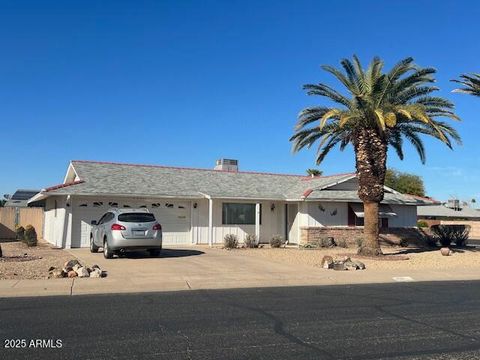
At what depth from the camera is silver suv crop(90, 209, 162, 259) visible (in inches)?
711

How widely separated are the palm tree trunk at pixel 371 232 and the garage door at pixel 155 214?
30.5 ft

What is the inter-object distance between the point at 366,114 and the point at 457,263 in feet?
21.7

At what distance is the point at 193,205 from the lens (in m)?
27.1

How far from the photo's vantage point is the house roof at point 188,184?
2512 cm

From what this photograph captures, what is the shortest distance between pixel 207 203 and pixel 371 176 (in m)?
9.35

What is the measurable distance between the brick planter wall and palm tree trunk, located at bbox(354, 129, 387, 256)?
6026mm

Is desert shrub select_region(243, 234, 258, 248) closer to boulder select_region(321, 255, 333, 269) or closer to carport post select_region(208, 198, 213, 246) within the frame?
carport post select_region(208, 198, 213, 246)

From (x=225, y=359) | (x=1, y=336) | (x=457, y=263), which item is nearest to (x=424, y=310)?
(x=225, y=359)

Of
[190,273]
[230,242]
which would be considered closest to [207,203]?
[230,242]

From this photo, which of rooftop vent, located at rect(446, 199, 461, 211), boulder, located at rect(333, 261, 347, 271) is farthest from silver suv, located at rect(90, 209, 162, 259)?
rooftop vent, located at rect(446, 199, 461, 211)

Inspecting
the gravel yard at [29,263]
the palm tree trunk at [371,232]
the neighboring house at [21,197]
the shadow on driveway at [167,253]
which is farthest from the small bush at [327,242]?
the neighboring house at [21,197]

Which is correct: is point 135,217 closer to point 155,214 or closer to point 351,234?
point 155,214

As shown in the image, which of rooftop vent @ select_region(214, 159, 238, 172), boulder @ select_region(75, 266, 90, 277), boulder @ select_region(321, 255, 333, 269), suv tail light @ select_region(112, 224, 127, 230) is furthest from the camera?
rooftop vent @ select_region(214, 159, 238, 172)

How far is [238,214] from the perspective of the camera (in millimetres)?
28234
